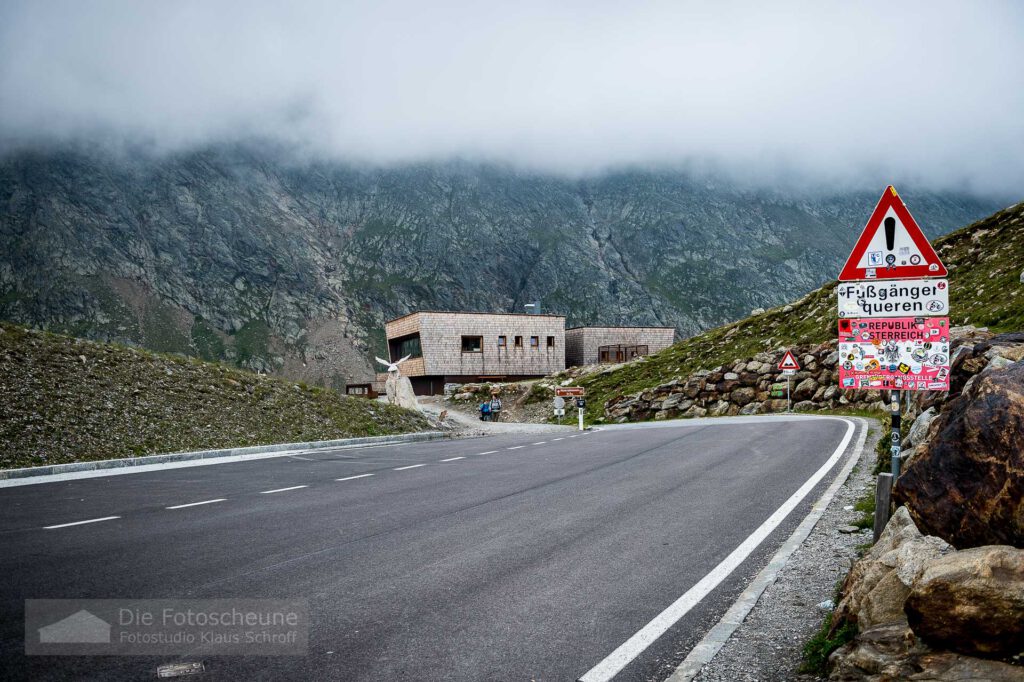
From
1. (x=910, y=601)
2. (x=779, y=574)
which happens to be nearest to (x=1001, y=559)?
(x=910, y=601)

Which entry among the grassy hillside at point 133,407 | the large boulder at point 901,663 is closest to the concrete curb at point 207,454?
the grassy hillside at point 133,407

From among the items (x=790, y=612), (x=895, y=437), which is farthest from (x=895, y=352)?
(x=790, y=612)

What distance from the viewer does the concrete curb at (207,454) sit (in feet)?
48.3

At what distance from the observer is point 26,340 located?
68.9 feet

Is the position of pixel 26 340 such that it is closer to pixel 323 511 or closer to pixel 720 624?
pixel 323 511

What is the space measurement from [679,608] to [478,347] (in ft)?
200

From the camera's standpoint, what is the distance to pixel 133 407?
19.6m

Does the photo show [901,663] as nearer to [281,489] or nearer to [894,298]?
[894,298]

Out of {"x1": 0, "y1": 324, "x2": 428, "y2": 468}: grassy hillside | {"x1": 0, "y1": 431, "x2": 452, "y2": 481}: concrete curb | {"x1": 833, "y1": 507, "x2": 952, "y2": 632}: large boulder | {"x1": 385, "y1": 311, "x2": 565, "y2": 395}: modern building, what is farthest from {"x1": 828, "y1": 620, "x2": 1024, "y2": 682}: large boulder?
{"x1": 385, "y1": 311, "x2": 565, "y2": 395}: modern building

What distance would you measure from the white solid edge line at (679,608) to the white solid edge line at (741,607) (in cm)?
28

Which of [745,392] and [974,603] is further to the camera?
[745,392]

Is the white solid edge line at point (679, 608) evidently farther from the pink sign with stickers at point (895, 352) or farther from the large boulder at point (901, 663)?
the pink sign with stickers at point (895, 352)

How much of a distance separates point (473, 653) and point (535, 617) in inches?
30.7

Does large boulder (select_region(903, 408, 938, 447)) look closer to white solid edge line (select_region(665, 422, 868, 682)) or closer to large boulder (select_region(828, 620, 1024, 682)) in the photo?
white solid edge line (select_region(665, 422, 868, 682))
